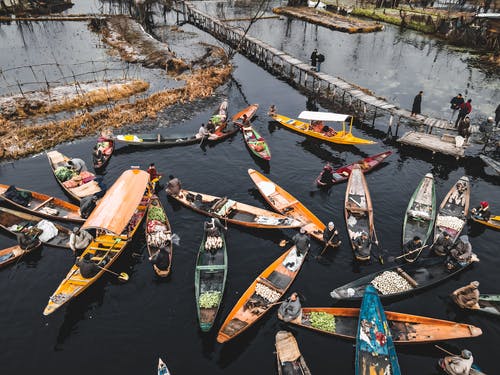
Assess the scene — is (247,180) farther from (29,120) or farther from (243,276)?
(29,120)

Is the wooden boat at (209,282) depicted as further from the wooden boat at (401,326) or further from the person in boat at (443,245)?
the person in boat at (443,245)

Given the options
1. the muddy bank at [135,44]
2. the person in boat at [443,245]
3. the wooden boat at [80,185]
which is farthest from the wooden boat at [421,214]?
the muddy bank at [135,44]

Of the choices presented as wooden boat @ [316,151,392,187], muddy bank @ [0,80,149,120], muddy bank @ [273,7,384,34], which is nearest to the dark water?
wooden boat @ [316,151,392,187]

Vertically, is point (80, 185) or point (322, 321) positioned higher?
point (80, 185)

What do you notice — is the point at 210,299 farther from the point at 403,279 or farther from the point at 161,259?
the point at 403,279

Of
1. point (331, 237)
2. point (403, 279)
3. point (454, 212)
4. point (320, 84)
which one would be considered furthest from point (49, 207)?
point (320, 84)

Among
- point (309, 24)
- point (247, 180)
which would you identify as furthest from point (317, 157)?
point (309, 24)

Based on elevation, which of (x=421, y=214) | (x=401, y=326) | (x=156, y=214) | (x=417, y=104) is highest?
(x=417, y=104)
